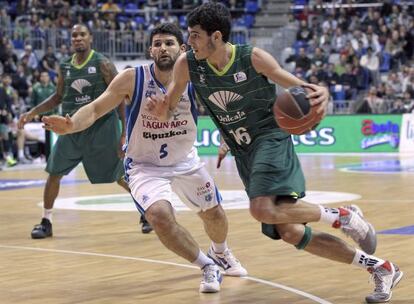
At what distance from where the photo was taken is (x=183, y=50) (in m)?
7.07

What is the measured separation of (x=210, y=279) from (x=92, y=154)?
3.52 m

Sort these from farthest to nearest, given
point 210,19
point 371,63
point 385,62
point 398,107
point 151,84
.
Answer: point 385,62
point 371,63
point 398,107
point 151,84
point 210,19

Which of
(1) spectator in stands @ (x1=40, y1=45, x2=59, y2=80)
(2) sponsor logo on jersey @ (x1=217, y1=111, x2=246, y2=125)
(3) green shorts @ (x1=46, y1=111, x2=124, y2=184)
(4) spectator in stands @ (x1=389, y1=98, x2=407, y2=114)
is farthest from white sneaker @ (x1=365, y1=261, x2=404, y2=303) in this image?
(1) spectator in stands @ (x1=40, y1=45, x2=59, y2=80)

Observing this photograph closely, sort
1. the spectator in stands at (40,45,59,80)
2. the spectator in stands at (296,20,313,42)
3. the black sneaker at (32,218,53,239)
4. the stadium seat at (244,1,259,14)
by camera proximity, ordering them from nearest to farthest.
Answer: the black sneaker at (32,218,53,239) → the spectator in stands at (40,45,59,80) → the spectator in stands at (296,20,313,42) → the stadium seat at (244,1,259,14)

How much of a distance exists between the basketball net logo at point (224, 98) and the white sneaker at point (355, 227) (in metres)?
0.97

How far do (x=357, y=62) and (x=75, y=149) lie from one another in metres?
17.3

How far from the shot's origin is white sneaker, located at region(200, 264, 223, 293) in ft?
20.9

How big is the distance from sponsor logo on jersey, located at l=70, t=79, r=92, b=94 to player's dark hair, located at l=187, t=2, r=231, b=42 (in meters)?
3.69

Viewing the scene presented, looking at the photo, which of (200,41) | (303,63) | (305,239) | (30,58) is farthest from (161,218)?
(303,63)

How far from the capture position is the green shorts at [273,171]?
231 inches

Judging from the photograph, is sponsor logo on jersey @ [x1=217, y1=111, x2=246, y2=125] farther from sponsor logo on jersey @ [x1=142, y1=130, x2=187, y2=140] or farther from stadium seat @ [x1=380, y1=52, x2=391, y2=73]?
stadium seat @ [x1=380, y1=52, x2=391, y2=73]

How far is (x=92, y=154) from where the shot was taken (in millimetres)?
9625

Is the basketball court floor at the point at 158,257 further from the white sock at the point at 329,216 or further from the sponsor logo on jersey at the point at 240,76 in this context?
the sponsor logo on jersey at the point at 240,76

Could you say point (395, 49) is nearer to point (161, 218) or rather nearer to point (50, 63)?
point (50, 63)
